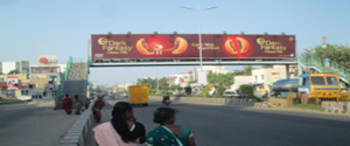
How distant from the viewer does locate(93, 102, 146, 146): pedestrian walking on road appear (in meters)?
4.48

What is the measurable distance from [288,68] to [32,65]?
72.9 meters

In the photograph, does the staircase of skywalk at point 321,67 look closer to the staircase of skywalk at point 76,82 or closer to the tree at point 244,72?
the staircase of skywalk at point 76,82

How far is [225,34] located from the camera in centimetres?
5441

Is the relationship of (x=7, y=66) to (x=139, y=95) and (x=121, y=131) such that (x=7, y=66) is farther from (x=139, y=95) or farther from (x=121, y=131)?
(x=121, y=131)

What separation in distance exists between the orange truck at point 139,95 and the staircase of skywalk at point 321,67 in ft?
71.5

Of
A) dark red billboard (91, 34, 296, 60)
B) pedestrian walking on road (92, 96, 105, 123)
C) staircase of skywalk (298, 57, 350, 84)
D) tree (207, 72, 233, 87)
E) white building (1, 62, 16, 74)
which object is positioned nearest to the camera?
pedestrian walking on road (92, 96, 105, 123)

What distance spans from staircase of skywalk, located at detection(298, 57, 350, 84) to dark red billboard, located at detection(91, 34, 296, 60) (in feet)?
14.7

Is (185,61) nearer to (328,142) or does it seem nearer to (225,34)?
(225,34)

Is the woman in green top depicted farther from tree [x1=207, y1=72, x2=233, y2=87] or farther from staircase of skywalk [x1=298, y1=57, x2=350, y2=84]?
tree [x1=207, y1=72, x2=233, y2=87]

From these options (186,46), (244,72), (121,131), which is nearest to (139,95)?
(186,46)

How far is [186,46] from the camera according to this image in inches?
2076

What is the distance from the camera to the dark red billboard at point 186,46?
51.0m

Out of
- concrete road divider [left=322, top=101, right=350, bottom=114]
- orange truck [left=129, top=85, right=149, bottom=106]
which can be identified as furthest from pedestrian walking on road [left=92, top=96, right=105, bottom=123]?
orange truck [left=129, top=85, right=149, bottom=106]

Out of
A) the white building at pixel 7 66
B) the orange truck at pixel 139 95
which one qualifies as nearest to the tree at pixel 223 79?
the orange truck at pixel 139 95
